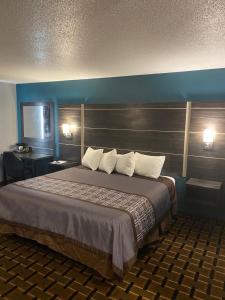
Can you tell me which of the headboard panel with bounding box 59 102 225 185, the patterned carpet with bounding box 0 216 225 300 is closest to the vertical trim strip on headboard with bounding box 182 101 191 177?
the headboard panel with bounding box 59 102 225 185

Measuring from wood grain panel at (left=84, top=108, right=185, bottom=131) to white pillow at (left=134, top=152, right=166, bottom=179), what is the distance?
0.53 m

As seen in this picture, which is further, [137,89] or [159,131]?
[137,89]

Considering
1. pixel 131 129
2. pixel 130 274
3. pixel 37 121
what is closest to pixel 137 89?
pixel 131 129

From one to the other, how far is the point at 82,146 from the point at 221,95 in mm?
2645

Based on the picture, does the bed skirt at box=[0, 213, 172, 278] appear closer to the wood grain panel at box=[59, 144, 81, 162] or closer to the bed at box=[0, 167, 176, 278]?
the bed at box=[0, 167, 176, 278]

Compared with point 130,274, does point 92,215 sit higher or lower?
higher

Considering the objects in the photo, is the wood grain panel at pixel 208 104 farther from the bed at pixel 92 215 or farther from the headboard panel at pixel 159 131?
the bed at pixel 92 215

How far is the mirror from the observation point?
5.09 meters

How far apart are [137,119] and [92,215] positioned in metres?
2.16

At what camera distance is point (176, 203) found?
3.63 meters

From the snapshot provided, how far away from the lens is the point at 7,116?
17.6 ft

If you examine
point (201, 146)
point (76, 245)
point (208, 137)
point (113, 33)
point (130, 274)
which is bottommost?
point (130, 274)

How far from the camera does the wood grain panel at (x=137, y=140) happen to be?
3.76m

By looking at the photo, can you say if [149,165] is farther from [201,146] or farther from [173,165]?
[201,146]
